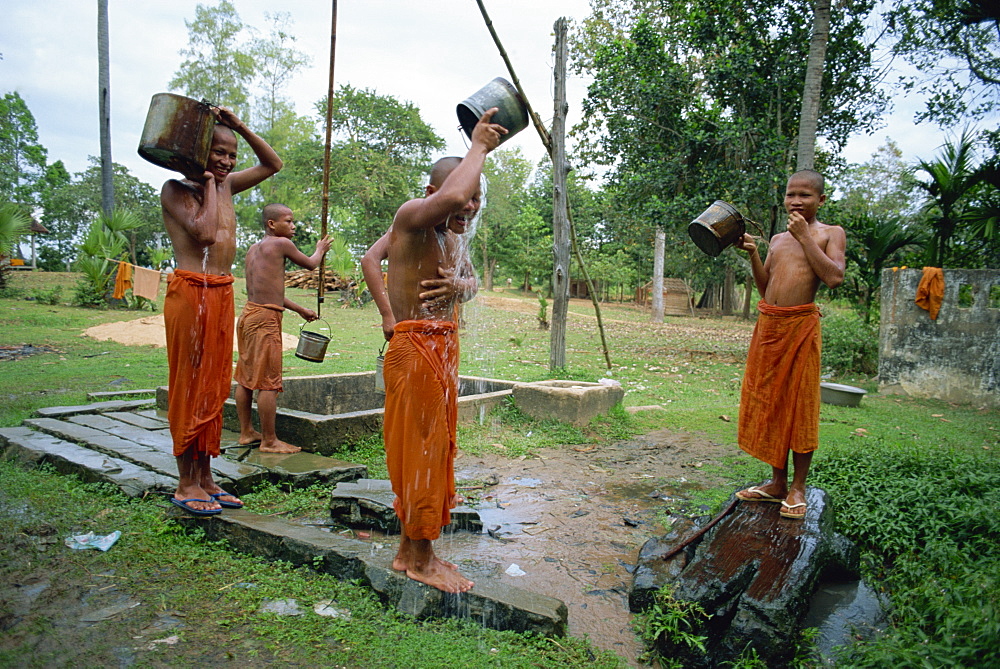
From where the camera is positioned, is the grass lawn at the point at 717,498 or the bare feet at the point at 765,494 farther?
the bare feet at the point at 765,494

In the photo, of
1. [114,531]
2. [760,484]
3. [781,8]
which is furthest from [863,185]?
[114,531]

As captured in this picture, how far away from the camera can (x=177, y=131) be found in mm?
3236

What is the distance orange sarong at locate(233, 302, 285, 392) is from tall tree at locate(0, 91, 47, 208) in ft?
89.2

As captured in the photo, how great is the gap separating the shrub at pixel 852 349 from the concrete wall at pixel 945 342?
1.23m

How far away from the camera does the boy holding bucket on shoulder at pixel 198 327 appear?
344cm

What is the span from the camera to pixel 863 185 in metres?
36.8

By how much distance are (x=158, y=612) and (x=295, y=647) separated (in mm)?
Answer: 663

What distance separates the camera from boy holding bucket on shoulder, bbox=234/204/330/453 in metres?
4.69

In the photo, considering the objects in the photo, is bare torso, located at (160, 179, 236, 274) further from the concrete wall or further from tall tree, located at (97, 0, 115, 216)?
tall tree, located at (97, 0, 115, 216)

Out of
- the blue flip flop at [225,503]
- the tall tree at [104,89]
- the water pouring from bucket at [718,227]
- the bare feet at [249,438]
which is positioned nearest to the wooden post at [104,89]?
the tall tree at [104,89]

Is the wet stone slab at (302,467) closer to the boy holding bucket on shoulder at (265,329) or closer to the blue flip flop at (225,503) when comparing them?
the boy holding bucket on shoulder at (265,329)

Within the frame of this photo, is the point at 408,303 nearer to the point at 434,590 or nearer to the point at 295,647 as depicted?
the point at 434,590

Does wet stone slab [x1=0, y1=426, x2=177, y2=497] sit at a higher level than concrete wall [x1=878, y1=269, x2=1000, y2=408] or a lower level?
lower

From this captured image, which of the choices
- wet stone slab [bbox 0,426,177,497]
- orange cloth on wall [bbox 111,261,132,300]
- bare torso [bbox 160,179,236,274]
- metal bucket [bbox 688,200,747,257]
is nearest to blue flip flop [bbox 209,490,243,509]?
wet stone slab [bbox 0,426,177,497]
